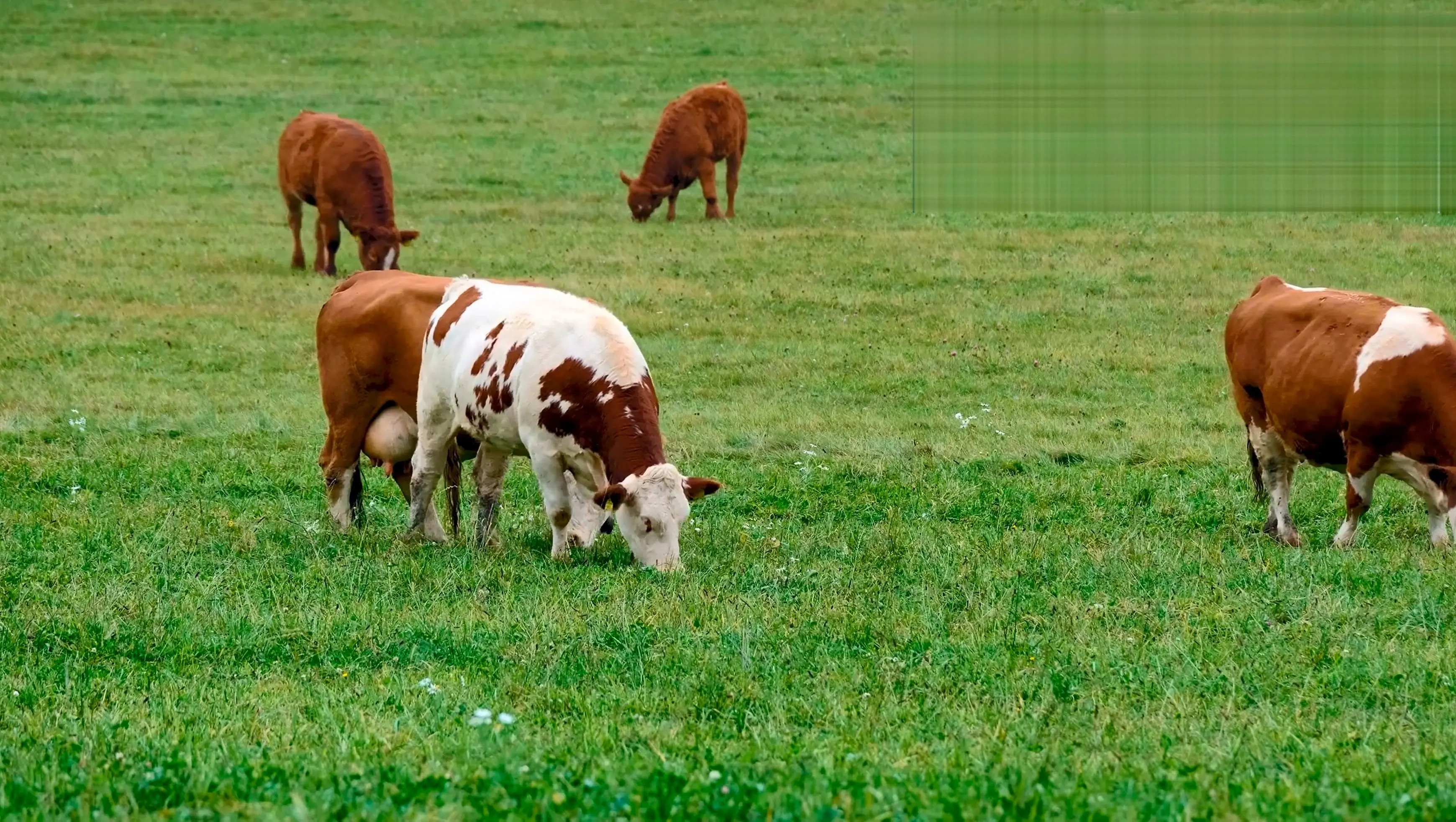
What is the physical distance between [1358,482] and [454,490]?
5.75m

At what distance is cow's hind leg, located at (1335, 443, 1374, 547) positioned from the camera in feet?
35.9

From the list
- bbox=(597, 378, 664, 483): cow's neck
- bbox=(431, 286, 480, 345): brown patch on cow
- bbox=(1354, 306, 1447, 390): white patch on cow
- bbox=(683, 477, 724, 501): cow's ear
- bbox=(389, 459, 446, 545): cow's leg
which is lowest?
bbox=(389, 459, 446, 545): cow's leg

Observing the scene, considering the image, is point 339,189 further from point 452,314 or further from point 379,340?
point 452,314

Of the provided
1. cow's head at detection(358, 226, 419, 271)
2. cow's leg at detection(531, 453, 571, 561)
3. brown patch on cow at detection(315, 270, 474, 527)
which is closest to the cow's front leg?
brown patch on cow at detection(315, 270, 474, 527)

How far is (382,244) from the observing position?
23.5 m

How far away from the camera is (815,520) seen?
11922mm

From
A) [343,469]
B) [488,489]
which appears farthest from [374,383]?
[488,489]

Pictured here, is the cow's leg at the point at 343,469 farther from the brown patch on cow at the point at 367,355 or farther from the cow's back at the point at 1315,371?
the cow's back at the point at 1315,371

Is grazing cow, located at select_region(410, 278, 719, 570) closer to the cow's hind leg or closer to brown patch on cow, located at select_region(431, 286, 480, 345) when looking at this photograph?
brown patch on cow, located at select_region(431, 286, 480, 345)

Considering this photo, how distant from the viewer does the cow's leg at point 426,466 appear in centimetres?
1105

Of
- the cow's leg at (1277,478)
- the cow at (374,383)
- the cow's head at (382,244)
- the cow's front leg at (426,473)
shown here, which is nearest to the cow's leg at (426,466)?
the cow's front leg at (426,473)

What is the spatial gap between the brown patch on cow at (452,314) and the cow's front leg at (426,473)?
22.7 inches

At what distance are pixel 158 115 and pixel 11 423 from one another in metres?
22.5

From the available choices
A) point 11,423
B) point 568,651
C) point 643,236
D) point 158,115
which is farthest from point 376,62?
point 568,651
